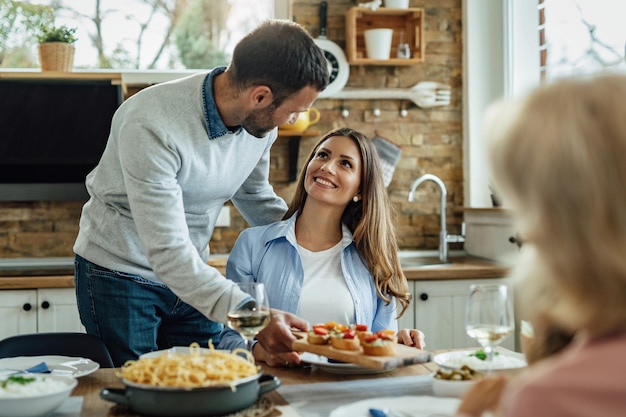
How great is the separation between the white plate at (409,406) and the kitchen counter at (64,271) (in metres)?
1.97

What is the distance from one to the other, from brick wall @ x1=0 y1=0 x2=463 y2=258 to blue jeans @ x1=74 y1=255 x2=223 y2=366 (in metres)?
1.68

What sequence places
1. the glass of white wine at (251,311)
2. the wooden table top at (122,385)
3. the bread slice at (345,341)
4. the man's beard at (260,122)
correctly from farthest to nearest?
1. the man's beard at (260,122)
2. the bread slice at (345,341)
3. the glass of white wine at (251,311)
4. the wooden table top at (122,385)

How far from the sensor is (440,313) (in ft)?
11.5

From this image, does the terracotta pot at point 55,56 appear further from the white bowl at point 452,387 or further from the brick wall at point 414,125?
the white bowl at point 452,387

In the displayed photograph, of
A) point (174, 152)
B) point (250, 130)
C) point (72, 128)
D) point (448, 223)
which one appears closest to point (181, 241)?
point (174, 152)

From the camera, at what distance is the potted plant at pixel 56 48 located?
3.64 m

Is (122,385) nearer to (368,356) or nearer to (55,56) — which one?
(368,356)

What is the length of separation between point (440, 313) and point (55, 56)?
2182 mm

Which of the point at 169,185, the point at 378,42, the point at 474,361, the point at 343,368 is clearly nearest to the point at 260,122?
the point at 169,185

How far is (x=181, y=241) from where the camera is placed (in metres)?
1.91

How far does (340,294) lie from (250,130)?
1.92 ft

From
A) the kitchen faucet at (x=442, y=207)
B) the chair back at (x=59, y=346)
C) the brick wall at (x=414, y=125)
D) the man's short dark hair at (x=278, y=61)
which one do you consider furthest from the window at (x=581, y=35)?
the chair back at (x=59, y=346)

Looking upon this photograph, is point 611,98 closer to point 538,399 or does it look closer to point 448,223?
point 538,399

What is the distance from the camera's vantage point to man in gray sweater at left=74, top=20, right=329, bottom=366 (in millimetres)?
1922
